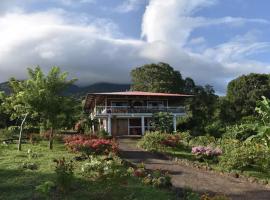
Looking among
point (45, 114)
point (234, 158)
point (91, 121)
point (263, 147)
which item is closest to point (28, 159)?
point (45, 114)

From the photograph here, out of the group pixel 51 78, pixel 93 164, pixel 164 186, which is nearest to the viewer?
pixel 164 186

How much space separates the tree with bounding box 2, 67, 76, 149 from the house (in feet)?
58.6

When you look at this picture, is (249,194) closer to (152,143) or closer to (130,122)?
(152,143)

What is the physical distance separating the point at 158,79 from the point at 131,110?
2083cm

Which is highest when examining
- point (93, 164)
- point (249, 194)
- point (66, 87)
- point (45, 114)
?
point (66, 87)

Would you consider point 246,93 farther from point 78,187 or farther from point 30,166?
point 78,187

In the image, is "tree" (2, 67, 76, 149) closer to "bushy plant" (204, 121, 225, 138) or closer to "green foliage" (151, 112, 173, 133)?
"green foliage" (151, 112, 173, 133)

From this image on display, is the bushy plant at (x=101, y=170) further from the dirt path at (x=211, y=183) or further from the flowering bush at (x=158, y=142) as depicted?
the flowering bush at (x=158, y=142)

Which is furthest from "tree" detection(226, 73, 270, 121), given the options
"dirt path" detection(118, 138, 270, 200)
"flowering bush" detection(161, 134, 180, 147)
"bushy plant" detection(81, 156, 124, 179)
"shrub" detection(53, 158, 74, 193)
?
"shrub" detection(53, 158, 74, 193)

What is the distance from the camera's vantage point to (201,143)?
28.5 metres

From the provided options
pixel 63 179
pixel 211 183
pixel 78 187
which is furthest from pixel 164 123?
pixel 63 179

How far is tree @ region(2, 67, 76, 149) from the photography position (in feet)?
79.0

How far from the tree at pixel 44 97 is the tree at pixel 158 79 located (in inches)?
1506

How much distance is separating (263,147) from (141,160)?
5.96 m
